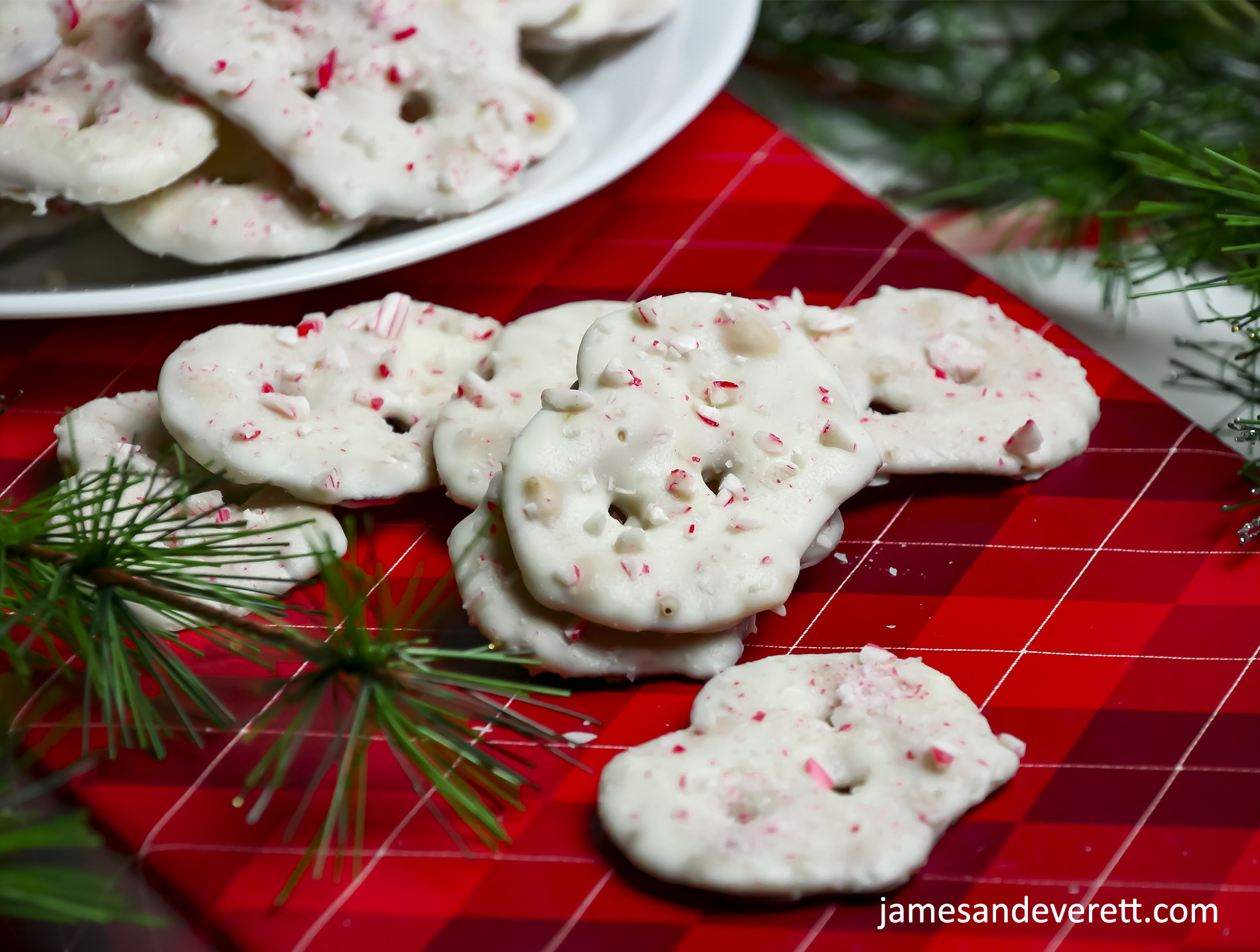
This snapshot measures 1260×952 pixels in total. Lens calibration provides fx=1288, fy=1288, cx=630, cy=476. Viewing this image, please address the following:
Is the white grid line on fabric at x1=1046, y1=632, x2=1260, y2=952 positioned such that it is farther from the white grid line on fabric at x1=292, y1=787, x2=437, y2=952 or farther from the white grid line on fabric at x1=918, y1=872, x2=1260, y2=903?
the white grid line on fabric at x1=292, y1=787, x2=437, y2=952

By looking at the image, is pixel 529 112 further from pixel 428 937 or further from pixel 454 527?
pixel 428 937

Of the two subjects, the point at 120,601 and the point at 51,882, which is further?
the point at 120,601

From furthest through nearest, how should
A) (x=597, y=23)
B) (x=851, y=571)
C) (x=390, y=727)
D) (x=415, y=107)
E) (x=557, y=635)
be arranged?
(x=597, y=23) < (x=415, y=107) < (x=851, y=571) < (x=557, y=635) < (x=390, y=727)

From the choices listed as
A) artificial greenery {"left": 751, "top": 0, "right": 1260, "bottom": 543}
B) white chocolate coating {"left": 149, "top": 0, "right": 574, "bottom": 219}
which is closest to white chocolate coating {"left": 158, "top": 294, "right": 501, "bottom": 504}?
white chocolate coating {"left": 149, "top": 0, "right": 574, "bottom": 219}

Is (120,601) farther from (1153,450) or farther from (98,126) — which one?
(1153,450)

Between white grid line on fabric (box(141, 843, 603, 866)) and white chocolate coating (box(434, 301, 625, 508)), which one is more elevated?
white chocolate coating (box(434, 301, 625, 508))

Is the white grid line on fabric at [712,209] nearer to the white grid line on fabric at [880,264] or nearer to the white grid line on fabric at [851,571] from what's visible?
the white grid line on fabric at [880,264]

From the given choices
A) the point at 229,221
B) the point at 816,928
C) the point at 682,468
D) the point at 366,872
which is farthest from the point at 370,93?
the point at 816,928
